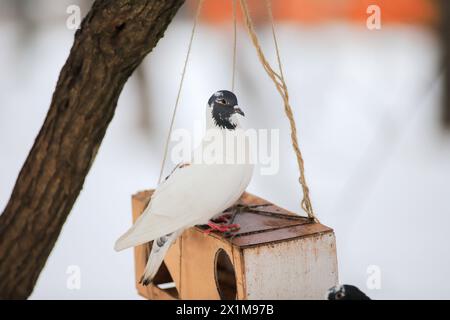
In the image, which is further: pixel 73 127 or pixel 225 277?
pixel 225 277

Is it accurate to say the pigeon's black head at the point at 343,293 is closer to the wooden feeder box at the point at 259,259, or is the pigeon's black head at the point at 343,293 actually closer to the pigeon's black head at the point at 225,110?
the wooden feeder box at the point at 259,259

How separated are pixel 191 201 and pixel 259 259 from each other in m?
0.20

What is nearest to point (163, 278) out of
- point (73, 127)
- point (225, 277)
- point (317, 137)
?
point (225, 277)

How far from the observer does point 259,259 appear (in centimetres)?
164

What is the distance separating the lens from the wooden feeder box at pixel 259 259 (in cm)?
164

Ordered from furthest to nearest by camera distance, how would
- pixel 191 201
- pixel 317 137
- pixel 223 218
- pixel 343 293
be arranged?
pixel 317 137 → pixel 223 218 → pixel 191 201 → pixel 343 293

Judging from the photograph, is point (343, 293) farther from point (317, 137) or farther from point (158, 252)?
point (317, 137)

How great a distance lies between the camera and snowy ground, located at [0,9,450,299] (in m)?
3.04

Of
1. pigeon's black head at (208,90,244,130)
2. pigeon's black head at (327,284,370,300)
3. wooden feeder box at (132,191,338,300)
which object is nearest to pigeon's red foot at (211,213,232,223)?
wooden feeder box at (132,191,338,300)

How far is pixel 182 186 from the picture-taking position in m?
1.71

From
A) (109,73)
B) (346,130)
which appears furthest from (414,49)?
(109,73)

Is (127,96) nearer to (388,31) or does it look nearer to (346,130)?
(346,130)

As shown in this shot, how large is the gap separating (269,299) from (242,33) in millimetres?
3233

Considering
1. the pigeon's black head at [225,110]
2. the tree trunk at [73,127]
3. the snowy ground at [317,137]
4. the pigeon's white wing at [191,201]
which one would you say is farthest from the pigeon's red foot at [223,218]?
the snowy ground at [317,137]
